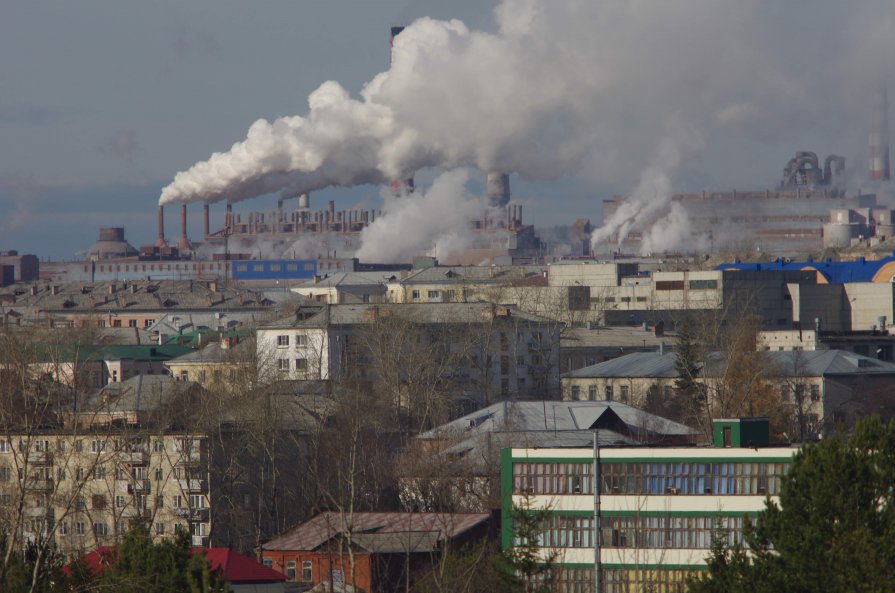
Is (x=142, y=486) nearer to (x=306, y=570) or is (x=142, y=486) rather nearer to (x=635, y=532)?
(x=306, y=570)

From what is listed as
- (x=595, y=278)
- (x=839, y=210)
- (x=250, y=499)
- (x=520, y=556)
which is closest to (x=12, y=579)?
(x=520, y=556)

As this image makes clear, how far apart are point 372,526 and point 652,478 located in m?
4.27

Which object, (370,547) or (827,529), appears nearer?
(827,529)

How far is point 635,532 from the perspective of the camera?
2436cm

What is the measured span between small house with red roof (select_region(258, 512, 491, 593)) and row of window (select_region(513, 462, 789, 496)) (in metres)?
1.28

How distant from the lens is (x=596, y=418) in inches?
1443

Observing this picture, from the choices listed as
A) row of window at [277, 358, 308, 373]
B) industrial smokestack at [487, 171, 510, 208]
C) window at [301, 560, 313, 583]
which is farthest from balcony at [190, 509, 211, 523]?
industrial smokestack at [487, 171, 510, 208]

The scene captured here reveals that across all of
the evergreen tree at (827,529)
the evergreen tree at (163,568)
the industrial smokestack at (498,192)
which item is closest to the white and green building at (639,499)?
the evergreen tree at (827,529)

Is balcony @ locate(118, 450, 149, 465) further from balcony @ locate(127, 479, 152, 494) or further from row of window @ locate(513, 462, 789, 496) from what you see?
row of window @ locate(513, 462, 789, 496)

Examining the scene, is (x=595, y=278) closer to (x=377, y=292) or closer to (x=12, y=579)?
(x=377, y=292)

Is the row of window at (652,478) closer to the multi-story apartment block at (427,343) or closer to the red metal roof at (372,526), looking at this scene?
the red metal roof at (372,526)

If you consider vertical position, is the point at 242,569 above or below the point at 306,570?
above

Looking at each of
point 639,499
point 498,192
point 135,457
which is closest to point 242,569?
point 639,499

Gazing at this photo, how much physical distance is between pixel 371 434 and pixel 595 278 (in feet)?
137
